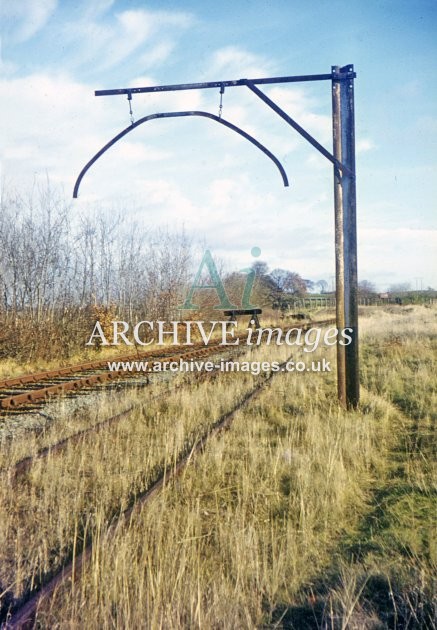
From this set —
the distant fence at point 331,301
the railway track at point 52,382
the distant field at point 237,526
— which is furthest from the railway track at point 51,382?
the distant fence at point 331,301

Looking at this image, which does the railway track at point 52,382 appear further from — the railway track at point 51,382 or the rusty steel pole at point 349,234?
the rusty steel pole at point 349,234

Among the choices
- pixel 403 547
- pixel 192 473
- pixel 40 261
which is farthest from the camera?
pixel 40 261

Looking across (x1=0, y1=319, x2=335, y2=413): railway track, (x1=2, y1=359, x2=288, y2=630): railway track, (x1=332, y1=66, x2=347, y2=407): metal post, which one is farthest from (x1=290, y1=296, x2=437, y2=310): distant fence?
(x1=2, y1=359, x2=288, y2=630): railway track

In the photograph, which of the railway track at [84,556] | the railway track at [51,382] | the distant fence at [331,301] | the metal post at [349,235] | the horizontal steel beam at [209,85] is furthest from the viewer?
the distant fence at [331,301]

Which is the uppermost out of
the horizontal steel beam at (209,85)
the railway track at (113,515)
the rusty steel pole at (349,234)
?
the horizontal steel beam at (209,85)

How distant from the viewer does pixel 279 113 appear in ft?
21.2

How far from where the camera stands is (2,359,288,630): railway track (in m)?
2.30

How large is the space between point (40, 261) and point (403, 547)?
50.1 feet

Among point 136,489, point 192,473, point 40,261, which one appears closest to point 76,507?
point 136,489

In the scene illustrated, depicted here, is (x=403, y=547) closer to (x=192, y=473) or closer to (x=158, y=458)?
(x=192, y=473)

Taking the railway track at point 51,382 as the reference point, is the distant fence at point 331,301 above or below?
above

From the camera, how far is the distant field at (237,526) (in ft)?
8.13

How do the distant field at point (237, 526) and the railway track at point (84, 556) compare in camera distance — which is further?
the distant field at point (237, 526)

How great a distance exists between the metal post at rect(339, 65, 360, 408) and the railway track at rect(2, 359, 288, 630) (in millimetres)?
2342
